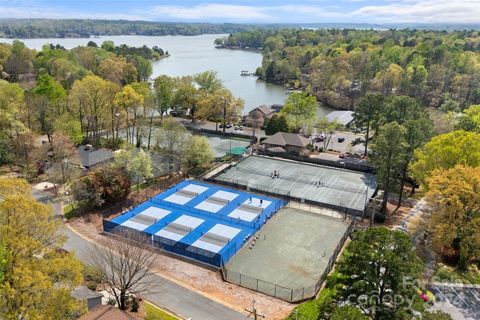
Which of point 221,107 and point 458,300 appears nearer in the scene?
point 458,300

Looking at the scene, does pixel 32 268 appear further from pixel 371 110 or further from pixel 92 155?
pixel 371 110

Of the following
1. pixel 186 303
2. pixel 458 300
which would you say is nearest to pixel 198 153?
pixel 186 303

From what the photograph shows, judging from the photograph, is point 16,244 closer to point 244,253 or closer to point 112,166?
point 244,253

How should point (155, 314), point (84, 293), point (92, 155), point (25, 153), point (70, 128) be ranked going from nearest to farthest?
point (84, 293) → point (155, 314) → point (25, 153) → point (92, 155) → point (70, 128)

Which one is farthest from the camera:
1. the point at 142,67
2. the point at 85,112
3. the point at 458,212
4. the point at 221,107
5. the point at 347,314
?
the point at 142,67

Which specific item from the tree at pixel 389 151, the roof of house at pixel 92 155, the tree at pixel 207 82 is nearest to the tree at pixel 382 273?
the tree at pixel 389 151

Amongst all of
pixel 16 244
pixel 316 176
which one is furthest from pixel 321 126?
pixel 16 244
